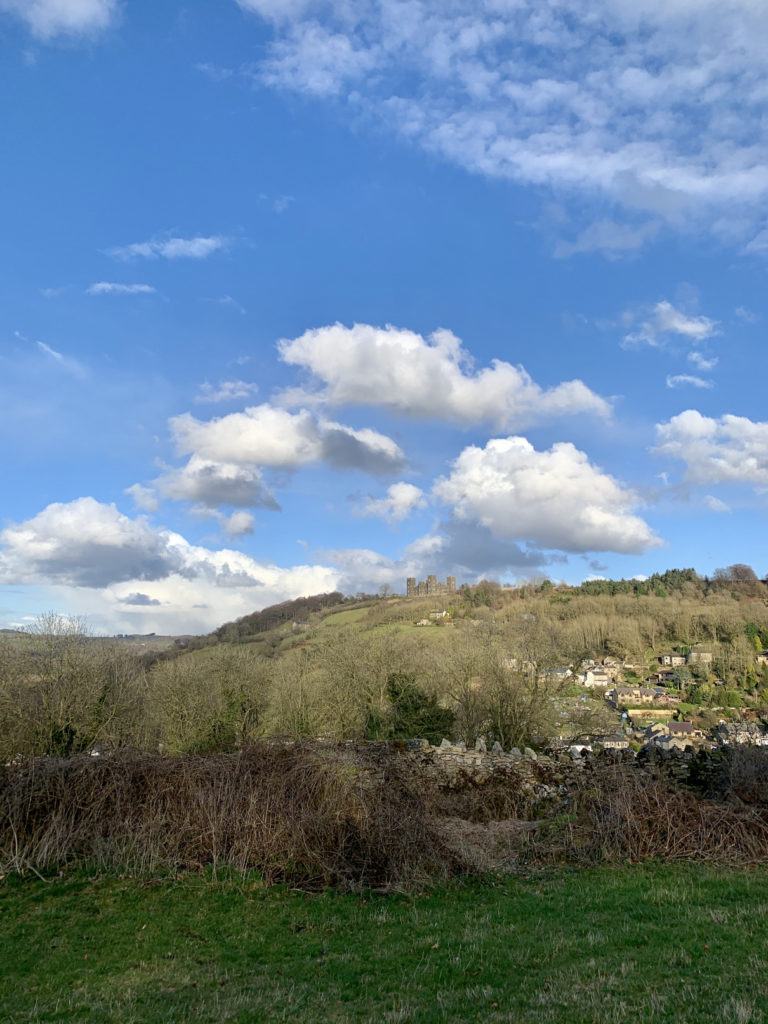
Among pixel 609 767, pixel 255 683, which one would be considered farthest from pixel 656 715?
pixel 609 767

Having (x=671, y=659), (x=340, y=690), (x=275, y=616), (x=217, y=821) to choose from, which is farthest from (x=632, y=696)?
(x=275, y=616)

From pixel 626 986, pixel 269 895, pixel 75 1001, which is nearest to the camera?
pixel 626 986

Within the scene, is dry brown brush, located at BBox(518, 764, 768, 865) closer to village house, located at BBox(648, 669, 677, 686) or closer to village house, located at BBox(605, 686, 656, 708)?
village house, located at BBox(605, 686, 656, 708)

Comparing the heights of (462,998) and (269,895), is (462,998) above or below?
above

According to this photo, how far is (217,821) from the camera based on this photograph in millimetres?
9883

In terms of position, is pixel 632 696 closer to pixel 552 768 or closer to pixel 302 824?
pixel 552 768

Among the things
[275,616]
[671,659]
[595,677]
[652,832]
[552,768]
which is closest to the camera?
[652,832]

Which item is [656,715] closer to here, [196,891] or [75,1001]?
[196,891]

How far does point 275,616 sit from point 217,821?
7962 centimetres

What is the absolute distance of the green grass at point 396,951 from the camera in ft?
16.6

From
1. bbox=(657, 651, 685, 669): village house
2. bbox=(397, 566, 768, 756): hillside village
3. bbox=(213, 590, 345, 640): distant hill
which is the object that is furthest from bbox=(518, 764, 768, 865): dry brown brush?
bbox=(213, 590, 345, 640): distant hill

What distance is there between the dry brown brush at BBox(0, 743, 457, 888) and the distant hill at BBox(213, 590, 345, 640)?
66.2 meters

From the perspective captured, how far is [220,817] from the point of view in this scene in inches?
390

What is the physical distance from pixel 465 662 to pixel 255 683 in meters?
11.8
